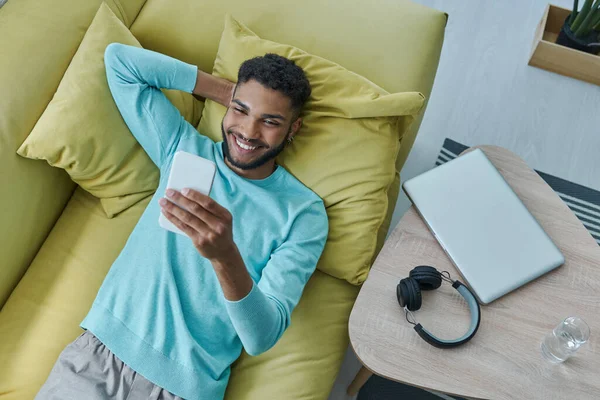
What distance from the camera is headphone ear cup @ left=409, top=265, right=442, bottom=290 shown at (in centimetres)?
125

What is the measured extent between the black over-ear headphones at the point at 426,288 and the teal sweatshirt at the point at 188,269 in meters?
0.25

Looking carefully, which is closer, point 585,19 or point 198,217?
point 198,217

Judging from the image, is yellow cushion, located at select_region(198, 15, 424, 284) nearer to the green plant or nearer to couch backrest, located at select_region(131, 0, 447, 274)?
couch backrest, located at select_region(131, 0, 447, 274)

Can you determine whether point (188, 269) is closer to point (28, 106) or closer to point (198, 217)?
point (198, 217)

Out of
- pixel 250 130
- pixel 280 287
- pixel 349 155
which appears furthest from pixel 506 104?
pixel 280 287

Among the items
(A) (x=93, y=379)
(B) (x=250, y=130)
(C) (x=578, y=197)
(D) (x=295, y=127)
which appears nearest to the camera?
(A) (x=93, y=379)

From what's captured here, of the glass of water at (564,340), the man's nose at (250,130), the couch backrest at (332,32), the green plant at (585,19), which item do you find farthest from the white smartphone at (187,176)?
the green plant at (585,19)

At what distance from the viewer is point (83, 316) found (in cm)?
138

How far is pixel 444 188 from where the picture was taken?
141 cm

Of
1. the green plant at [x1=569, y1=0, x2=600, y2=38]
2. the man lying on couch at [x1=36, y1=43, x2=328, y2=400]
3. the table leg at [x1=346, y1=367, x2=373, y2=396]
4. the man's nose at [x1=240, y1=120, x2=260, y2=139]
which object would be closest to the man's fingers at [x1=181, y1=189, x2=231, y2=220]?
the man lying on couch at [x1=36, y1=43, x2=328, y2=400]

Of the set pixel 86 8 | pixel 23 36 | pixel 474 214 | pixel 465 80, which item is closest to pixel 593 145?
pixel 465 80

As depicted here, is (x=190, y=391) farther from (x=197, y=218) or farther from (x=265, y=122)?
(x=265, y=122)

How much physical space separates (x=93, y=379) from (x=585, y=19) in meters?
2.20

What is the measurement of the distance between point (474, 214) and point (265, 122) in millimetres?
606
